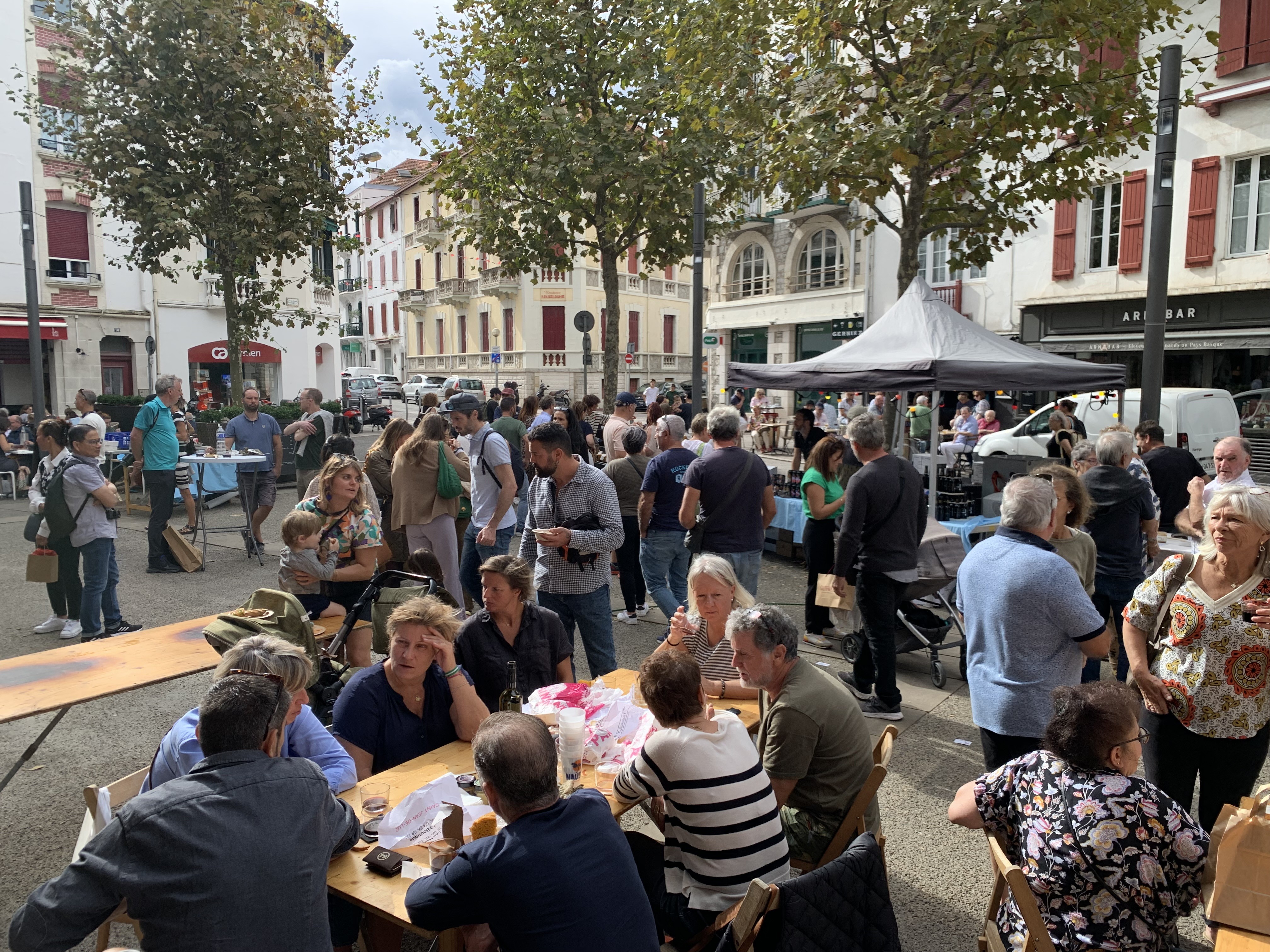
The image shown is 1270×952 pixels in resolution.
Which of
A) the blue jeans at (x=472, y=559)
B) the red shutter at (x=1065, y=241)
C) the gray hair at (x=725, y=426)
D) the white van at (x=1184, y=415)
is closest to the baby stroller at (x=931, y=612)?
the gray hair at (x=725, y=426)

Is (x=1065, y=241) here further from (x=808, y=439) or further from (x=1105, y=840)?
(x=1105, y=840)

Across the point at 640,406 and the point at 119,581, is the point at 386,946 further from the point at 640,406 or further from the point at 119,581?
the point at 640,406

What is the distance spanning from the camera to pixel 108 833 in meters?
1.91

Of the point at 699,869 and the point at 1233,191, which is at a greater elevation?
the point at 1233,191

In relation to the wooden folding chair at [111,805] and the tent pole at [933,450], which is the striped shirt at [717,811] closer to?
the wooden folding chair at [111,805]

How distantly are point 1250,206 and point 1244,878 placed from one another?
1888cm

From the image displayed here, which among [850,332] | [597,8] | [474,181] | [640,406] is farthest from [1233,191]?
[640,406]

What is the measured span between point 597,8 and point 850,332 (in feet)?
49.3

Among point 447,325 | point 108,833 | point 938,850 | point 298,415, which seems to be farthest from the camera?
point 447,325

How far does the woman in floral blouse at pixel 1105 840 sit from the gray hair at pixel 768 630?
864 millimetres

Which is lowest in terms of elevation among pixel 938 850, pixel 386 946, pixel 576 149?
pixel 938 850

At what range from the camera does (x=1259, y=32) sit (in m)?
15.9

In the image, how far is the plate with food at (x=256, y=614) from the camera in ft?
12.7

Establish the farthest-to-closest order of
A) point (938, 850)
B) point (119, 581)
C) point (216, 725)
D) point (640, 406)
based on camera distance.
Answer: point (640, 406) < point (119, 581) < point (938, 850) < point (216, 725)
